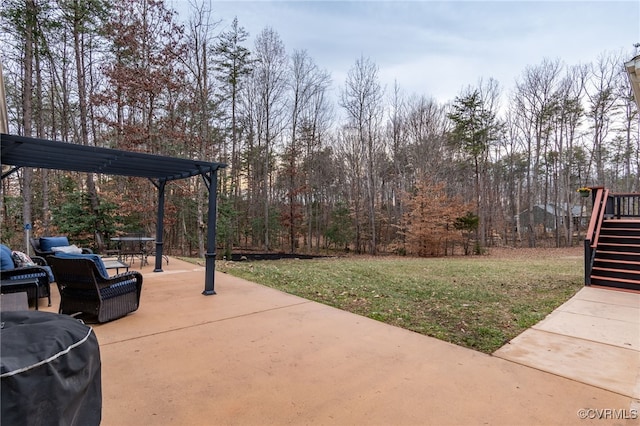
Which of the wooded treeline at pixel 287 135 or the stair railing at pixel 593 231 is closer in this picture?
the stair railing at pixel 593 231

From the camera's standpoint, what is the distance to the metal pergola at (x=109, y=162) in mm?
3852

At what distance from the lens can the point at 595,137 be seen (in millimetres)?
17469

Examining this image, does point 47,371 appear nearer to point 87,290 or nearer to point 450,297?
point 87,290

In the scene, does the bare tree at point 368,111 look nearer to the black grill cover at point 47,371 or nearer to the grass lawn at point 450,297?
the grass lawn at point 450,297

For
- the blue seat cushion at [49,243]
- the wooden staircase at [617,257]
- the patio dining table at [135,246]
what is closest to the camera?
the wooden staircase at [617,257]

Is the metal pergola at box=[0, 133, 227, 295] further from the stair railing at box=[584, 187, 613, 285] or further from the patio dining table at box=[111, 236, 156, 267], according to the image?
the stair railing at box=[584, 187, 613, 285]

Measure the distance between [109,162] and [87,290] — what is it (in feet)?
7.42

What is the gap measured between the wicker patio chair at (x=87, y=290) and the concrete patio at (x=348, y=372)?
0.22 metres

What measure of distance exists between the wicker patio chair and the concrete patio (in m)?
0.22

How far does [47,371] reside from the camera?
944 mm

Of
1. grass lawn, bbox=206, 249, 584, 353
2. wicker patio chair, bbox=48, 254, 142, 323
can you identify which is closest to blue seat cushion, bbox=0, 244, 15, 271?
wicker patio chair, bbox=48, 254, 142, 323

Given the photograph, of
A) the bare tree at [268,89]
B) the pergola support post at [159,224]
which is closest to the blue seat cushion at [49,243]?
the pergola support post at [159,224]

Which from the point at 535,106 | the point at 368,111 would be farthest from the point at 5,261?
the point at 535,106

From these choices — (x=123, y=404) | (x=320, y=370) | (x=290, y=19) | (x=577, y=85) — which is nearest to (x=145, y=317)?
(x=123, y=404)
